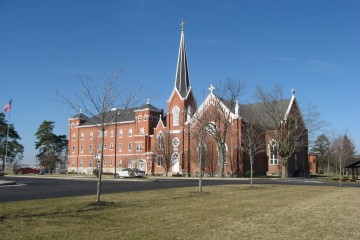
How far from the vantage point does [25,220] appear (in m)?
10.3

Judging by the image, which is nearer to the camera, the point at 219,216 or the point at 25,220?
the point at 25,220

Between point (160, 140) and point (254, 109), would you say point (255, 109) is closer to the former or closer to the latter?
point (254, 109)

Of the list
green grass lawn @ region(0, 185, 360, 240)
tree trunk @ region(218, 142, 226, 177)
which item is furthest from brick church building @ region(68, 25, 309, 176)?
green grass lawn @ region(0, 185, 360, 240)

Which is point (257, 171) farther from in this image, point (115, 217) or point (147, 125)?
point (115, 217)

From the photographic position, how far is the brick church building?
57.7 m

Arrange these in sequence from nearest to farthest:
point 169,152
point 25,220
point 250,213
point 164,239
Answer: point 164,239, point 25,220, point 250,213, point 169,152

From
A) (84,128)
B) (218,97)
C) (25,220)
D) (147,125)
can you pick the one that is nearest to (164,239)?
(25,220)

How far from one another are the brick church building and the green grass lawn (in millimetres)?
34882

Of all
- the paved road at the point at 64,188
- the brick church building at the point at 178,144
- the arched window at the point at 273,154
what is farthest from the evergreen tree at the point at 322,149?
the paved road at the point at 64,188

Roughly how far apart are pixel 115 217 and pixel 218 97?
153ft

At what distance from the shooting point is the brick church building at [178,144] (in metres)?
57.7

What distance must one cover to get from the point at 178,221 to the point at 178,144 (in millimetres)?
53691

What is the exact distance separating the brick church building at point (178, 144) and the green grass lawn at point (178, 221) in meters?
34.9

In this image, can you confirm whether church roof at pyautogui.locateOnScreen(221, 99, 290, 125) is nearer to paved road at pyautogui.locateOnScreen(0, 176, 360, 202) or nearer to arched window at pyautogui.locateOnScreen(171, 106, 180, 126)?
arched window at pyautogui.locateOnScreen(171, 106, 180, 126)
